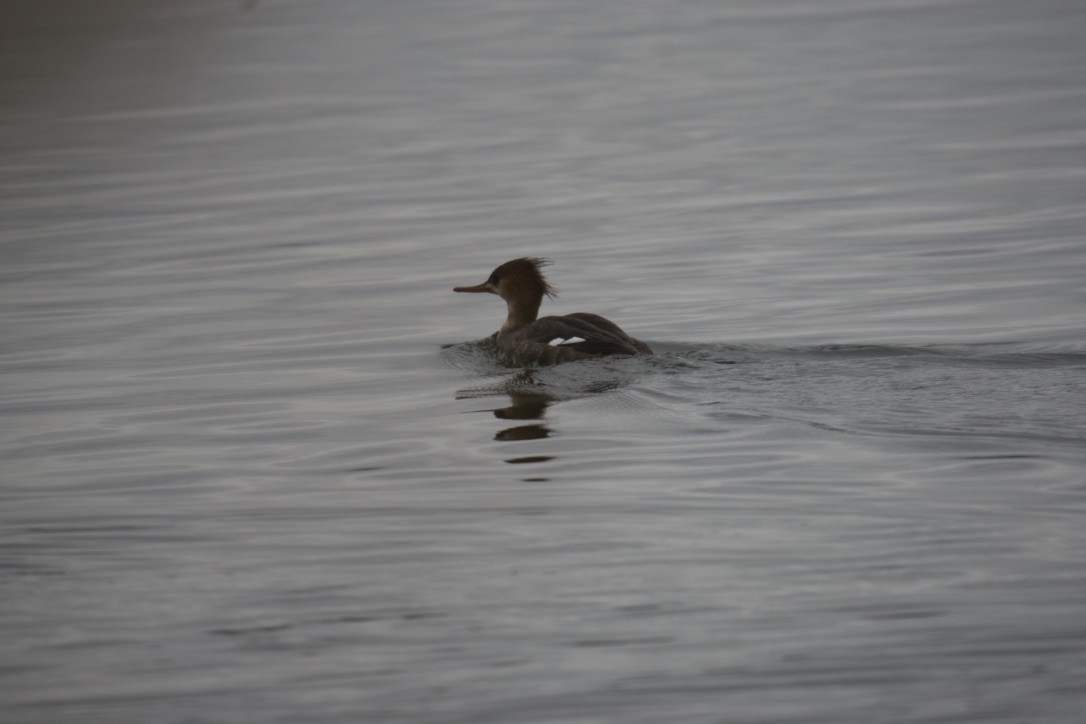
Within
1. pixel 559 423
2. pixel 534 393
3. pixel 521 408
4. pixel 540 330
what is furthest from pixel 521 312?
pixel 559 423

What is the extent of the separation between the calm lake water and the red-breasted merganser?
164 mm

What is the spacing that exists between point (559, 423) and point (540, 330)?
1764 mm

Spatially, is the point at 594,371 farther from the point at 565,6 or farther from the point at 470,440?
the point at 565,6

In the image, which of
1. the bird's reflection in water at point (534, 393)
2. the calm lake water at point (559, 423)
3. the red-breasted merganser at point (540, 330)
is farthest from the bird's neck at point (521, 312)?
the bird's reflection in water at point (534, 393)

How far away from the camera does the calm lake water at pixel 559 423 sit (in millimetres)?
4781

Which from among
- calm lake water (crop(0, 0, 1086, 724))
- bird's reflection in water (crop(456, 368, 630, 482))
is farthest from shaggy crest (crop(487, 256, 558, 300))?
bird's reflection in water (crop(456, 368, 630, 482))

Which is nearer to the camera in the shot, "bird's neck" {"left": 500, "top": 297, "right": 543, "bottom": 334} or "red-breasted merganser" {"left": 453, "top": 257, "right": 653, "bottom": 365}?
"red-breasted merganser" {"left": 453, "top": 257, "right": 653, "bottom": 365}

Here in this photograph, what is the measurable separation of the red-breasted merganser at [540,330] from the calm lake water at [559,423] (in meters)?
0.16

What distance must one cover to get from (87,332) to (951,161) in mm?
9461

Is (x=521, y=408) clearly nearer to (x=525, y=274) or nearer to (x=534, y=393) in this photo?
(x=534, y=393)

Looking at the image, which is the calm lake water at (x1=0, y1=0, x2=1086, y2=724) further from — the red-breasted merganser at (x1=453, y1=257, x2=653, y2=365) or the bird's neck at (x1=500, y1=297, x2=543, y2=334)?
the bird's neck at (x1=500, y1=297, x2=543, y2=334)

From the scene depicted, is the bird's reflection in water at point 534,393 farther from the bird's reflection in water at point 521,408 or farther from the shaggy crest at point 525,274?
the shaggy crest at point 525,274

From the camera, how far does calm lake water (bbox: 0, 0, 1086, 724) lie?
4781mm

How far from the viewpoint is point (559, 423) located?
313 inches
